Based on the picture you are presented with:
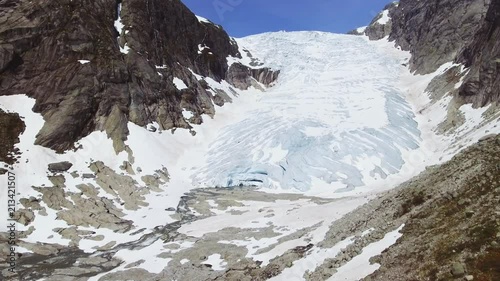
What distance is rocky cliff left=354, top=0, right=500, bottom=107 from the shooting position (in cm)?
5506

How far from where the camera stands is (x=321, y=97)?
3179 inches

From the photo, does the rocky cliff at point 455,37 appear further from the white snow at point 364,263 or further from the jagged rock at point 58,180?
the jagged rock at point 58,180

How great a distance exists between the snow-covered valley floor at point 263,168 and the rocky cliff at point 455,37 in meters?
4.23

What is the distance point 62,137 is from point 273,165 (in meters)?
26.5

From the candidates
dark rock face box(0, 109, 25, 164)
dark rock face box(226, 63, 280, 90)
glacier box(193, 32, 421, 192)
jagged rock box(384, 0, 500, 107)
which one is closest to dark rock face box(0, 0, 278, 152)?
dark rock face box(0, 109, 25, 164)

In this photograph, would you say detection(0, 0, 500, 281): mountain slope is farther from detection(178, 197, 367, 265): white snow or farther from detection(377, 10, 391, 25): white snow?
detection(377, 10, 391, 25): white snow

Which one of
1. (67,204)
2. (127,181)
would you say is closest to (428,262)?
(67,204)

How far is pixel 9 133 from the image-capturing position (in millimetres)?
46094

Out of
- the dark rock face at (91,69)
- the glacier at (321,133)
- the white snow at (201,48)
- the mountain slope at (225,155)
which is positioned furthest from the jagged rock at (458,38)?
the white snow at (201,48)

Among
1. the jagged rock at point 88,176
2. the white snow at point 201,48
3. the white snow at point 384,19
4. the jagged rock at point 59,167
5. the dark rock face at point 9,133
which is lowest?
the jagged rock at point 88,176

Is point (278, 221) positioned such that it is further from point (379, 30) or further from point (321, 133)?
point (379, 30)

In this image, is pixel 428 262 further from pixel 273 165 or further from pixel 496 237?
pixel 273 165

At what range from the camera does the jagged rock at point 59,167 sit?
4500cm

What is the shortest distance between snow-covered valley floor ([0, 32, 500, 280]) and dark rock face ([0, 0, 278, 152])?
87.8 inches
